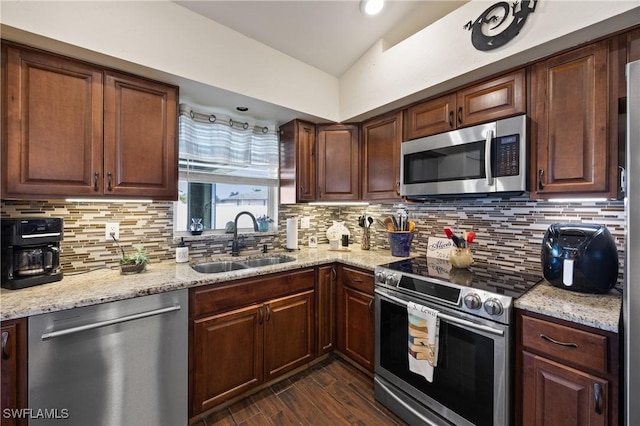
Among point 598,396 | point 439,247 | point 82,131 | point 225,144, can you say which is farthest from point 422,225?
point 82,131

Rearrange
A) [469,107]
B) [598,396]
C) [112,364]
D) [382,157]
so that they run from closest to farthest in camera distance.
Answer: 1. [598,396]
2. [112,364]
3. [469,107]
4. [382,157]

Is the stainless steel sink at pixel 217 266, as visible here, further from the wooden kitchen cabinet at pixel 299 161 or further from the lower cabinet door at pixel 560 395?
the lower cabinet door at pixel 560 395

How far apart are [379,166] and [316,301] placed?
4.23 feet

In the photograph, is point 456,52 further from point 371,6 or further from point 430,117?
point 371,6

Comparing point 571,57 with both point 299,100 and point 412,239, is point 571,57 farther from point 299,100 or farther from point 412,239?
point 299,100

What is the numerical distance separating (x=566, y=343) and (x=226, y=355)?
1798 mm

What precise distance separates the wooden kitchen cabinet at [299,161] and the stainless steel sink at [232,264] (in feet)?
1.84

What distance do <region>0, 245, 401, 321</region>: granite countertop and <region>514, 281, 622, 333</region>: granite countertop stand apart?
36.7 inches

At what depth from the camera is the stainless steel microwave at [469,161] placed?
1500 millimetres

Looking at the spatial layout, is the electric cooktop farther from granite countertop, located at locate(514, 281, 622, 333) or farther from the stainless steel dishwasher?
the stainless steel dishwasher

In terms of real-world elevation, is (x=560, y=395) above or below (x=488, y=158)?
below

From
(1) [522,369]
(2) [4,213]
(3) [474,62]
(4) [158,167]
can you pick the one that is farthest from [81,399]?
(3) [474,62]

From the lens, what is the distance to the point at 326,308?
2.20 metres

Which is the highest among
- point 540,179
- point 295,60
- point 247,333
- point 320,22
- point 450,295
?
point 320,22
